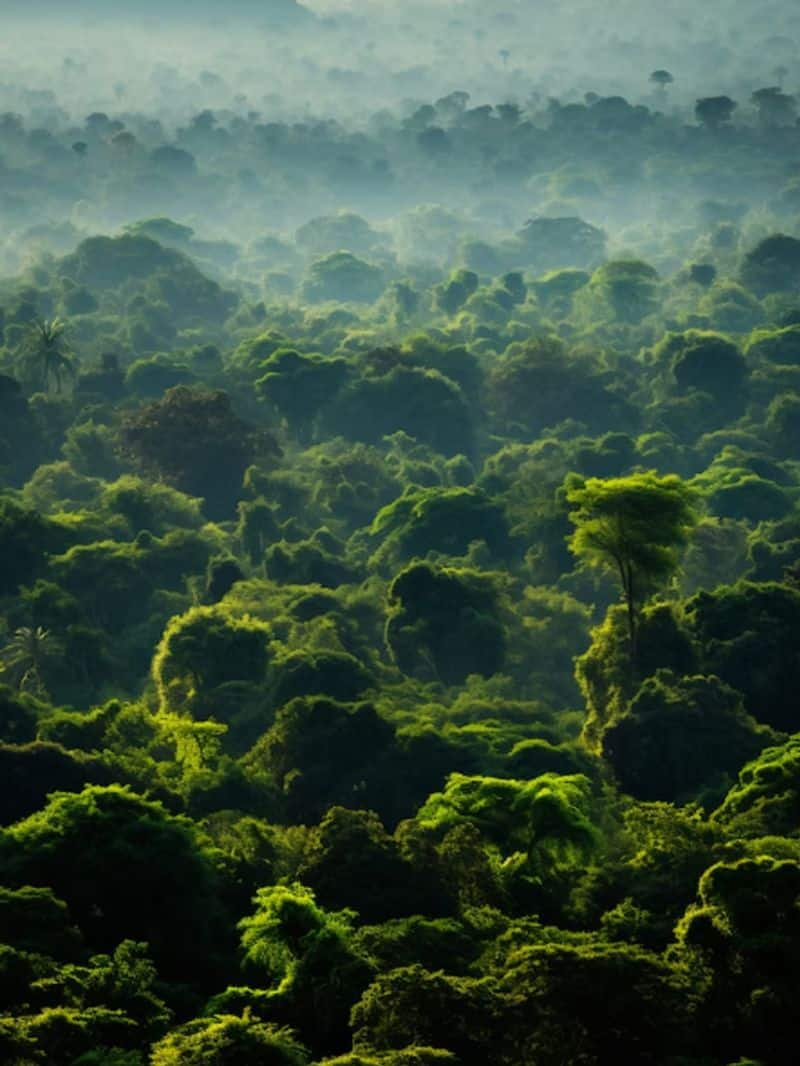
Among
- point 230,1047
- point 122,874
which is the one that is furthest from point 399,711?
point 230,1047

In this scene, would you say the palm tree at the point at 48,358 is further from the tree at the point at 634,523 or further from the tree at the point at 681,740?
the tree at the point at 681,740

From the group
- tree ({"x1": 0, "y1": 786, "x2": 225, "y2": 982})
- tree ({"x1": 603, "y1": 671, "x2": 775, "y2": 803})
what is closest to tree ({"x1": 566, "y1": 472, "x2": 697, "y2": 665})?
tree ({"x1": 603, "y1": 671, "x2": 775, "y2": 803})

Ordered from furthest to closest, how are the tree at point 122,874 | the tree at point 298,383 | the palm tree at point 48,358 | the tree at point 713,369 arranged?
1. the tree at point 713,369
2. the palm tree at point 48,358
3. the tree at point 298,383
4. the tree at point 122,874

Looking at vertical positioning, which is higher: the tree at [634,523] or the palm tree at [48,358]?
the tree at [634,523]

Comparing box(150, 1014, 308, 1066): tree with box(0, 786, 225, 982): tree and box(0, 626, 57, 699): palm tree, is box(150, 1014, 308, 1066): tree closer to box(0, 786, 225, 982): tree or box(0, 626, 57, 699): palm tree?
box(0, 786, 225, 982): tree

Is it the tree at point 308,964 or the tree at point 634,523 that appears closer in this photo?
the tree at point 308,964

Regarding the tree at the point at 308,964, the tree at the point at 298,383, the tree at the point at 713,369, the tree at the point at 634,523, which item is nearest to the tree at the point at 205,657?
the tree at the point at 634,523

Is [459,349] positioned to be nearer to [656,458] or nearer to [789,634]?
[656,458]
